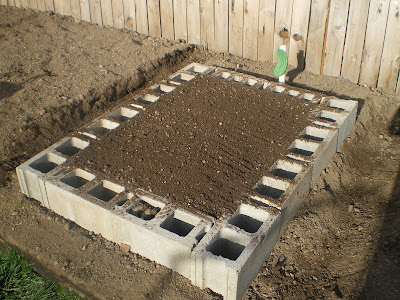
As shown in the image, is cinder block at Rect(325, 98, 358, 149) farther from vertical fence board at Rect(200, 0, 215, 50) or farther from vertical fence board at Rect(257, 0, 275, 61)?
vertical fence board at Rect(200, 0, 215, 50)

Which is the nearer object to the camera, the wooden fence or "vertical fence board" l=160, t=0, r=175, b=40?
the wooden fence

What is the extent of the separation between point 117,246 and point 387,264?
202 centimetres

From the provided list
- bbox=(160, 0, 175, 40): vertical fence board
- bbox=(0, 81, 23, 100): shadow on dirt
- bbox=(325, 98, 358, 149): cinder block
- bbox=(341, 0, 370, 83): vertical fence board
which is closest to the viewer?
bbox=(325, 98, 358, 149): cinder block

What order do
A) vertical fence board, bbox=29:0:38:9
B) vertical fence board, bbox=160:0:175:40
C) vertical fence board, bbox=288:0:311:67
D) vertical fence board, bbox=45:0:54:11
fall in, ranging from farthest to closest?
vertical fence board, bbox=29:0:38:9 → vertical fence board, bbox=45:0:54:11 → vertical fence board, bbox=160:0:175:40 → vertical fence board, bbox=288:0:311:67

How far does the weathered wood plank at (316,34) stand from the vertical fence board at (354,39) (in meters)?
0.28

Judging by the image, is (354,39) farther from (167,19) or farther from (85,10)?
(85,10)

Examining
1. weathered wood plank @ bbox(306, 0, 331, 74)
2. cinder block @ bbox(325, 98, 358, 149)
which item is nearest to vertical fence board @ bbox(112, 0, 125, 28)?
weathered wood plank @ bbox(306, 0, 331, 74)

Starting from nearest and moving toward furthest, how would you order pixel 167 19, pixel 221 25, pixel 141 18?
pixel 221 25 < pixel 167 19 < pixel 141 18

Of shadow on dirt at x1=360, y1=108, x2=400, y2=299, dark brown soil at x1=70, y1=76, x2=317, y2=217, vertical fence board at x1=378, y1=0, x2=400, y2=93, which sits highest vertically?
vertical fence board at x1=378, y1=0, x2=400, y2=93

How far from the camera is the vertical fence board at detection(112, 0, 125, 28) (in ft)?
22.9

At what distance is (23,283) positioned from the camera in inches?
139

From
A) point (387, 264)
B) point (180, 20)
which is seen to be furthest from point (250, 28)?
point (387, 264)

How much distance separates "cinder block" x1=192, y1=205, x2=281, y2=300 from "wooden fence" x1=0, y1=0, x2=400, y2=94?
2.81 metres

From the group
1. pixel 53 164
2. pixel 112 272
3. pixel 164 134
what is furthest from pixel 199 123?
pixel 112 272
